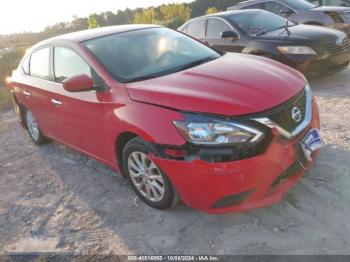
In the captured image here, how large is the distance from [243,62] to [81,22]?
3629 cm

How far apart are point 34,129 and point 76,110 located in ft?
6.46

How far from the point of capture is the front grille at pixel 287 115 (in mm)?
3039

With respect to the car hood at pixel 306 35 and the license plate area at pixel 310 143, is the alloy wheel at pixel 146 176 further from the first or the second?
the car hood at pixel 306 35

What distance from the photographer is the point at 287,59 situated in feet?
21.8

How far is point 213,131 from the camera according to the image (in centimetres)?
297

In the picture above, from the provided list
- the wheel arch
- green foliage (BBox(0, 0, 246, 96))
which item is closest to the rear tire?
the wheel arch

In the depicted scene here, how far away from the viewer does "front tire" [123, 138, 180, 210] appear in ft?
11.2

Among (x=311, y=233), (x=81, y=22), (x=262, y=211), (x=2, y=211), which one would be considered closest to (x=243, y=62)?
(x=262, y=211)

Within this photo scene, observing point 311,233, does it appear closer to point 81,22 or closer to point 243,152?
point 243,152

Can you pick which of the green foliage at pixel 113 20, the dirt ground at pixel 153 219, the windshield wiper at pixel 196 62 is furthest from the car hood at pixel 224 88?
the green foliage at pixel 113 20

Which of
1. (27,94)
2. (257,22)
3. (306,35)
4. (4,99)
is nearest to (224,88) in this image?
(27,94)

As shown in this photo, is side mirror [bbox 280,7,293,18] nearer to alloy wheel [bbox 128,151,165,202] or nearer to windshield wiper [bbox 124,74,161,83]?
windshield wiper [bbox 124,74,161,83]

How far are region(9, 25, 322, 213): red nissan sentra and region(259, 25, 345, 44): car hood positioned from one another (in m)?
2.76

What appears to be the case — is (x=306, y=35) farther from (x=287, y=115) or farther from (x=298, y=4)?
(x=287, y=115)
